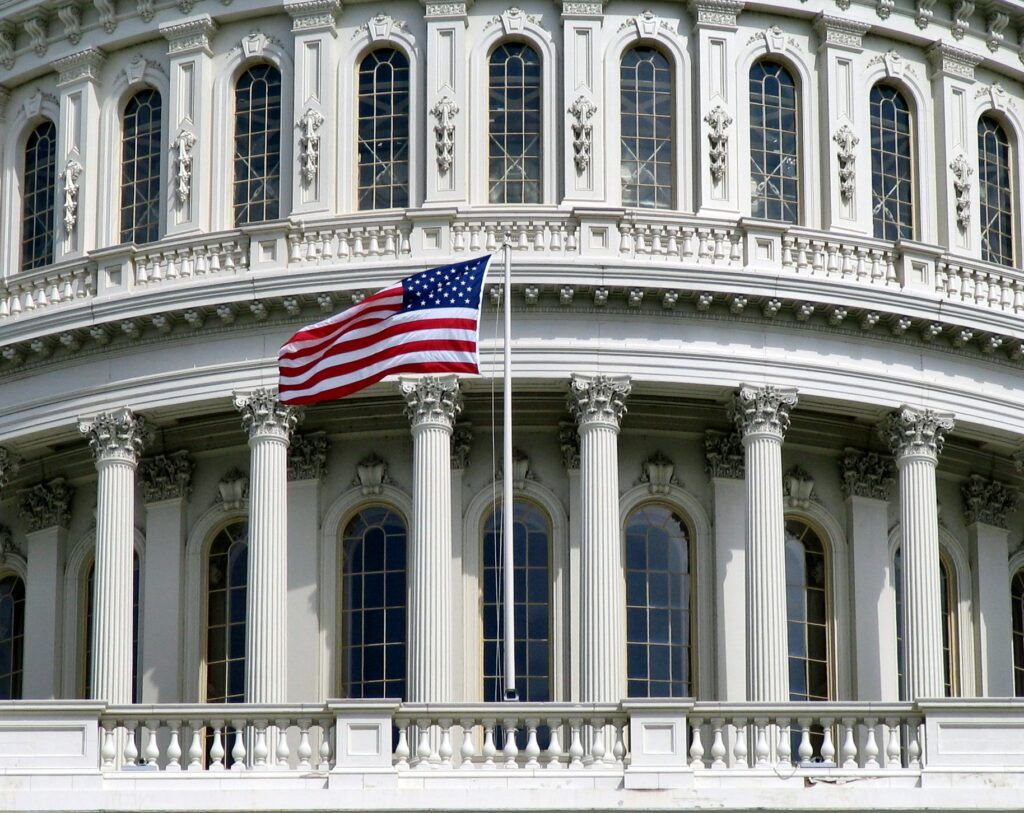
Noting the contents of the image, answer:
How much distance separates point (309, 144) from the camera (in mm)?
54719

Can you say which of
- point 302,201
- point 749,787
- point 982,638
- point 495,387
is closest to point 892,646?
point 982,638

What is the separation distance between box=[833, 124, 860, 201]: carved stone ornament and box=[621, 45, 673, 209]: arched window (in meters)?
2.74

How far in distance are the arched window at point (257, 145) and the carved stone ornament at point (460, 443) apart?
15.2 feet

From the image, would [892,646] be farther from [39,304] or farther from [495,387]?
[39,304]

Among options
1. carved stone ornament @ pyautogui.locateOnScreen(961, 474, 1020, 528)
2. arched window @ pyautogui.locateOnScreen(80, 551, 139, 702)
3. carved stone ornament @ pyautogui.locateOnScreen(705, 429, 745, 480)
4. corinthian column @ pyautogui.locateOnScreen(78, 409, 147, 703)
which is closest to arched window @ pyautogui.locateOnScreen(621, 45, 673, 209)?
carved stone ornament @ pyautogui.locateOnScreen(705, 429, 745, 480)

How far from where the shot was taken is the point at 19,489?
2245 inches

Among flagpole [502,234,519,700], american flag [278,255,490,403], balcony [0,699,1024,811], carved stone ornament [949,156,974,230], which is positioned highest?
carved stone ornament [949,156,974,230]

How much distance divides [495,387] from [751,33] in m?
7.70

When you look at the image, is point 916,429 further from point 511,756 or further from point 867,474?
point 511,756

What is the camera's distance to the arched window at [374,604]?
173 ft

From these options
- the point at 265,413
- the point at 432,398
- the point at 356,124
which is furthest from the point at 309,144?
the point at 432,398

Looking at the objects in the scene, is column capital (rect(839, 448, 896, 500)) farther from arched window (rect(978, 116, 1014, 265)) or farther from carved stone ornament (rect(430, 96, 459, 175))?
carved stone ornament (rect(430, 96, 459, 175))

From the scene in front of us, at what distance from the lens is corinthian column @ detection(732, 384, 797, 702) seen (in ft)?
167

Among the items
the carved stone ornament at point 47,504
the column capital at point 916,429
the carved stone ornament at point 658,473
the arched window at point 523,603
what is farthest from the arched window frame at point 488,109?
the carved stone ornament at point 47,504
